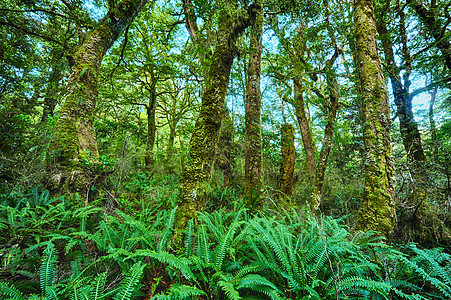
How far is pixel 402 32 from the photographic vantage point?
18.7ft

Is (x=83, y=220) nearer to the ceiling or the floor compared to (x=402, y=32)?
nearer to the floor

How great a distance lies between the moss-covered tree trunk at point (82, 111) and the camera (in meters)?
3.55

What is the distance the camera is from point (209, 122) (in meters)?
3.10

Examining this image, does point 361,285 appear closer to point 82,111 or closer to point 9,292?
point 9,292

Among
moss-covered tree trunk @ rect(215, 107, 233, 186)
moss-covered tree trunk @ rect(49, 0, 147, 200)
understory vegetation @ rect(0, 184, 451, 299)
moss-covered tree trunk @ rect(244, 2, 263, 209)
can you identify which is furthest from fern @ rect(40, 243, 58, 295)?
moss-covered tree trunk @ rect(215, 107, 233, 186)

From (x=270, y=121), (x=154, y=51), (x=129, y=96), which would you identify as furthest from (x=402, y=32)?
(x=129, y=96)

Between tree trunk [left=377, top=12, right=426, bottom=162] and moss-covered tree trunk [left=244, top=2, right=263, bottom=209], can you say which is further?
tree trunk [left=377, top=12, right=426, bottom=162]

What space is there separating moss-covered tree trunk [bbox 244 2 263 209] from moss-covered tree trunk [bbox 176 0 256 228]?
0.75m

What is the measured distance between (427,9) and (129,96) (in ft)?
39.8

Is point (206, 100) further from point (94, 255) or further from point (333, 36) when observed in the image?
point (333, 36)

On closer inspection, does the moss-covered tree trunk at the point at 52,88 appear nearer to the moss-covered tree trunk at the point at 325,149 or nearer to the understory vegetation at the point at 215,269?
the understory vegetation at the point at 215,269

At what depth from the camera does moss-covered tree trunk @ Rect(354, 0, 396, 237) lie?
2698 mm

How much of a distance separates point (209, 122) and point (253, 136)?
5.16 feet

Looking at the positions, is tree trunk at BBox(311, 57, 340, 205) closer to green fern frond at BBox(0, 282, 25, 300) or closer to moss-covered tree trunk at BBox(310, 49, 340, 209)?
moss-covered tree trunk at BBox(310, 49, 340, 209)
